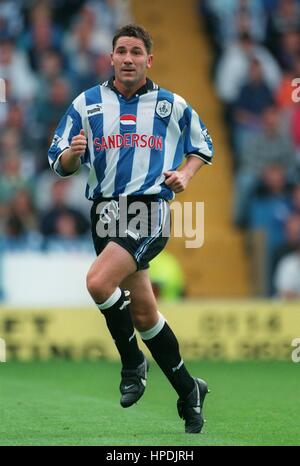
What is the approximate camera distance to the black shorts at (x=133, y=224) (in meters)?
6.47

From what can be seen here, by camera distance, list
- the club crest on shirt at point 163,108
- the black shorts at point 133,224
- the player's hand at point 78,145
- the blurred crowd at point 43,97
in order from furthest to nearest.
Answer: the blurred crowd at point 43,97
the club crest on shirt at point 163,108
the black shorts at point 133,224
the player's hand at point 78,145

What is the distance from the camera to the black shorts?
647cm

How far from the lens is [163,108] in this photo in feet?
22.0

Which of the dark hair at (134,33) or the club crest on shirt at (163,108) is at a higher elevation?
the dark hair at (134,33)

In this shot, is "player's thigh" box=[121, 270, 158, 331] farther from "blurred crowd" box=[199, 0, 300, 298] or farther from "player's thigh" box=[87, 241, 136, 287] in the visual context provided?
"blurred crowd" box=[199, 0, 300, 298]

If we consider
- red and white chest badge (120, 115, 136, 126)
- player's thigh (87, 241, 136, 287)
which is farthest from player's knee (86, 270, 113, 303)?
red and white chest badge (120, 115, 136, 126)

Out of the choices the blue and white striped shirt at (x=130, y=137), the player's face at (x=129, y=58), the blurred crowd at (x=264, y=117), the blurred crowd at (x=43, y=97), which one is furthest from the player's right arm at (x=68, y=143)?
the blurred crowd at (x=264, y=117)

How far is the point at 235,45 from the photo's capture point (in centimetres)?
1509

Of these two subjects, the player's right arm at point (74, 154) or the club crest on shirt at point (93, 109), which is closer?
the player's right arm at point (74, 154)

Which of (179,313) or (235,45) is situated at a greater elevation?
(235,45)

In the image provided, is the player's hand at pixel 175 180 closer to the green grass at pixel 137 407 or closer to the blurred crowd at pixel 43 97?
the green grass at pixel 137 407
